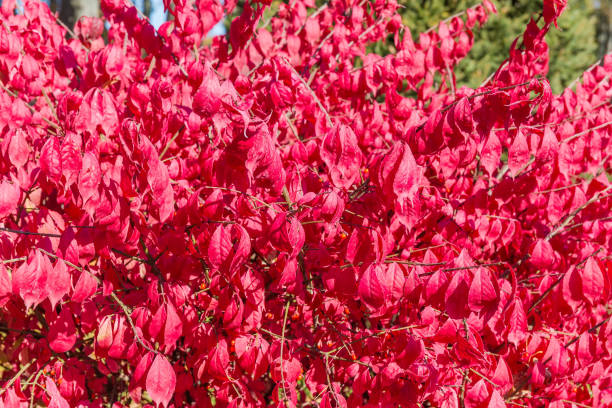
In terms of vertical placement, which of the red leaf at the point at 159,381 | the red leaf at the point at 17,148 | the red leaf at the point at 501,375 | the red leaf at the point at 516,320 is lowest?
the red leaf at the point at 501,375

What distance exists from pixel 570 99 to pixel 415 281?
1630mm

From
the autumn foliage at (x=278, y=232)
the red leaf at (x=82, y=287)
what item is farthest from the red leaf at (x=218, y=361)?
the red leaf at (x=82, y=287)

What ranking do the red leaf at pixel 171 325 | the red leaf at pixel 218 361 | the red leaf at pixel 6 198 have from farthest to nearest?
the red leaf at pixel 218 361, the red leaf at pixel 171 325, the red leaf at pixel 6 198

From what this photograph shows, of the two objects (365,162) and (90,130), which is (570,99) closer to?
(365,162)

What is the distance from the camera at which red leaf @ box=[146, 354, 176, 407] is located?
1.52 m

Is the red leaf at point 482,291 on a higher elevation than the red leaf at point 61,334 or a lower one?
lower

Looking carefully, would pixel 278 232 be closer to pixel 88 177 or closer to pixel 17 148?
pixel 88 177

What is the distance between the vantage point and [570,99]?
8.48 feet

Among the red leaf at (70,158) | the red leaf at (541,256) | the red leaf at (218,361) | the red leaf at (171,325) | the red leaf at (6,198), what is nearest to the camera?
the red leaf at (70,158)

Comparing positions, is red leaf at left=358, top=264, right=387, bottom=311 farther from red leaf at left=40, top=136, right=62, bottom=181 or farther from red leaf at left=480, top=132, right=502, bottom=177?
red leaf at left=40, top=136, right=62, bottom=181

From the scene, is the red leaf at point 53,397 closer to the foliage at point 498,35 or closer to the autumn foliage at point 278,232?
the autumn foliage at point 278,232

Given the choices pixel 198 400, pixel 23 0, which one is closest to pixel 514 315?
pixel 198 400

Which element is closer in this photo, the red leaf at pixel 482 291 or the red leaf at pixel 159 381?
the red leaf at pixel 482 291

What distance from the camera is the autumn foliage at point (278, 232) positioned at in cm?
145
